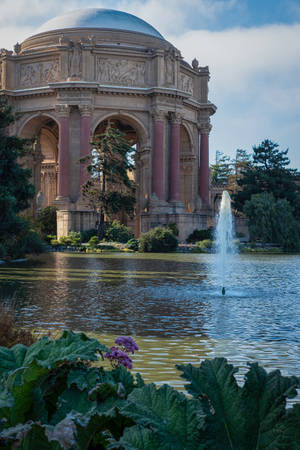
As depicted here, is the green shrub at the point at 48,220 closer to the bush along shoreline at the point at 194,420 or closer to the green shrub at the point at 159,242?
the green shrub at the point at 159,242

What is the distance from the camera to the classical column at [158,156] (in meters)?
52.2

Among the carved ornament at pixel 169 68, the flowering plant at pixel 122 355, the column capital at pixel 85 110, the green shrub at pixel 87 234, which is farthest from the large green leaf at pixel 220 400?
the carved ornament at pixel 169 68

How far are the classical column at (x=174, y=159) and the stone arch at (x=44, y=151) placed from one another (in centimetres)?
1163

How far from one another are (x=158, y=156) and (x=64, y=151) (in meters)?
9.06

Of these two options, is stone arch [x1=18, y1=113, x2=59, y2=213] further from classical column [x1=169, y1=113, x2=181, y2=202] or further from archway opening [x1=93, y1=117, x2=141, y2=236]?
classical column [x1=169, y1=113, x2=181, y2=202]

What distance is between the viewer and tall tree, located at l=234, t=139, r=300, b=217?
5494 centimetres

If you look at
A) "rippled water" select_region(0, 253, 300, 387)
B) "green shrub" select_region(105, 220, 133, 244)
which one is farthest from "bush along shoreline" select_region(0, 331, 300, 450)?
"green shrub" select_region(105, 220, 133, 244)

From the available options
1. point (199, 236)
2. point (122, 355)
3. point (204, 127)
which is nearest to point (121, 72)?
point (204, 127)

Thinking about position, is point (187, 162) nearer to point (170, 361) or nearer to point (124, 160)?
point (124, 160)

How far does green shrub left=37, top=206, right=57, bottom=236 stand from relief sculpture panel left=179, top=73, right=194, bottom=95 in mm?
18557

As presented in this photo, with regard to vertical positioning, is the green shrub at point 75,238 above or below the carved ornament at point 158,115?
→ below

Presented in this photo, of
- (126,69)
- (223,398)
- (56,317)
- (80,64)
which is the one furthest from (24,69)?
(223,398)

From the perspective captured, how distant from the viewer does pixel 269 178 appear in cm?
5497

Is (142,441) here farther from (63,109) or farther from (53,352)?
(63,109)
